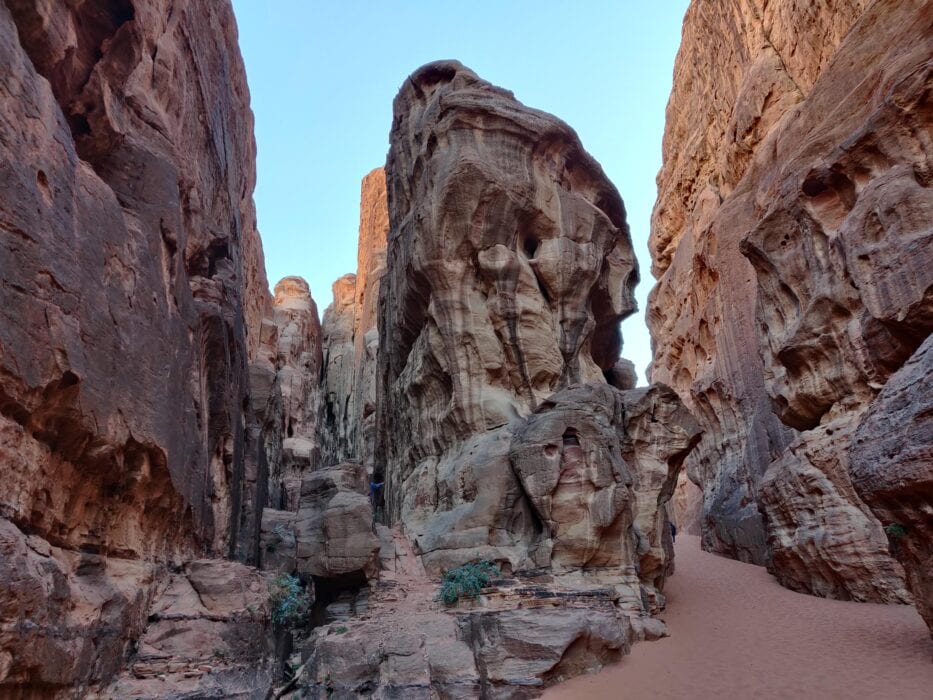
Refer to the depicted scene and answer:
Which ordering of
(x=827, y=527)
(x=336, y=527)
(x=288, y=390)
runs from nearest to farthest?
(x=336, y=527) < (x=827, y=527) < (x=288, y=390)

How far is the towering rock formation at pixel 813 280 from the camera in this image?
14055 millimetres

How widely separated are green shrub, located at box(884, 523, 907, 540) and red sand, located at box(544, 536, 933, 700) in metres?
2.15

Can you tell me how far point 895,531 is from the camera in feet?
30.2

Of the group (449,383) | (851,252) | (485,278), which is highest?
(485,278)

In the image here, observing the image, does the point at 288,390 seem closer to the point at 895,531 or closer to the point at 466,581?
the point at 466,581

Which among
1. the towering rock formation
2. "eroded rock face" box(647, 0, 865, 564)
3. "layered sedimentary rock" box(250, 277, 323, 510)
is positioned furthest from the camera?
"layered sedimentary rock" box(250, 277, 323, 510)

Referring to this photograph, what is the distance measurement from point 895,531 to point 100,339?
12.2m

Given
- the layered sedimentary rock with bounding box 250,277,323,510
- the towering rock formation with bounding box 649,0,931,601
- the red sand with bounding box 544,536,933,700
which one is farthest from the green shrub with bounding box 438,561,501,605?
the layered sedimentary rock with bounding box 250,277,323,510

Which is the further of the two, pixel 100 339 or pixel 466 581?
pixel 466 581

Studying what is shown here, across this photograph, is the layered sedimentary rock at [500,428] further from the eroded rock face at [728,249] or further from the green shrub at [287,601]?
the eroded rock face at [728,249]

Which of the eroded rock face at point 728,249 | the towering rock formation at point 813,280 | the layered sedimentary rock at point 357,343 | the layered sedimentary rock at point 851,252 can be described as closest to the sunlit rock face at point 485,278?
the eroded rock face at point 728,249

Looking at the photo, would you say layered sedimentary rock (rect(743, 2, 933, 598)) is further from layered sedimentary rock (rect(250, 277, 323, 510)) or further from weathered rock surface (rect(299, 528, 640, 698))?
layered sedimentary rock (rect(250, 277, 323, 510))

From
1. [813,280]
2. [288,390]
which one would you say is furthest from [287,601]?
[288,390]

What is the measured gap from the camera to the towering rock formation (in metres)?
14.1
